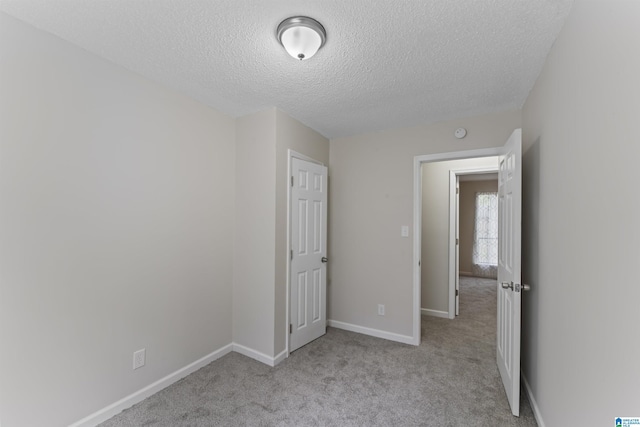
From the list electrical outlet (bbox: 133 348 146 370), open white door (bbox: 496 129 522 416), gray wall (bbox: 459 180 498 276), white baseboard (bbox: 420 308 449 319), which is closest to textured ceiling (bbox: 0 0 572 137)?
open white door (bbox: 496 129 522 416)

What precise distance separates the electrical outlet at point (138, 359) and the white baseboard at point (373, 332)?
207 centimetres

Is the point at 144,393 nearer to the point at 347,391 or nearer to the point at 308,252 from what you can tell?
the point at 347,391

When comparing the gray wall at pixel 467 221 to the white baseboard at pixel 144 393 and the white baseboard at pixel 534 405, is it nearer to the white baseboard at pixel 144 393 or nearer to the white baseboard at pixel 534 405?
the white baseboard at pixel 534 405

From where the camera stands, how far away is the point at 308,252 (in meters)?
3.06

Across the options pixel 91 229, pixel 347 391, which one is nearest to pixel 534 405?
pixel 347 391

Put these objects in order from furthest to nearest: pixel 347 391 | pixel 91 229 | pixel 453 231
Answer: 1. pixel 453 231
2. pixel 347 391
3. pixel 91 229

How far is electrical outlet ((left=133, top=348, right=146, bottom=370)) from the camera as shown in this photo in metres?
2.03

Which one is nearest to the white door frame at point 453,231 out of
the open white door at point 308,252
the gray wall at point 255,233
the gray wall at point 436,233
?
the gray wall at point 436,233

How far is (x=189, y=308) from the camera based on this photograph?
7.98 ft

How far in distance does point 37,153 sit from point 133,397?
1.72m

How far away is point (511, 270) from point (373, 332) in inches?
69.0

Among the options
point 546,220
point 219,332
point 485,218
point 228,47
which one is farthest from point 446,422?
point 485,218

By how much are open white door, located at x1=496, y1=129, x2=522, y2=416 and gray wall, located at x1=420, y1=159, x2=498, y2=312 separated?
1.48 meters

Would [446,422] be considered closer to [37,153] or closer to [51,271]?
[51,271]
